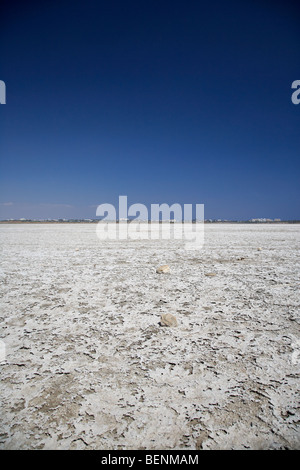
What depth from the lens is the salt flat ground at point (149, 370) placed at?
2.73 feet

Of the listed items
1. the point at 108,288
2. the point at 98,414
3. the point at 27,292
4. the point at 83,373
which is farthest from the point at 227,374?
the point at 27,292

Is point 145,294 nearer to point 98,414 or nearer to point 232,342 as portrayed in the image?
point 232,342

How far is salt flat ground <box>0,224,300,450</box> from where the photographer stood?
83cm

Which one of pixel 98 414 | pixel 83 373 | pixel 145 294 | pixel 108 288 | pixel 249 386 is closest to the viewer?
pixel 98 414

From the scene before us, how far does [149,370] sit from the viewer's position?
117 centimetres

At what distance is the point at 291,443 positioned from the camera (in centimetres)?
79

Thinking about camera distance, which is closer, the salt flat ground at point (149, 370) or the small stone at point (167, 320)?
the salt flat ground at point (149, 370)

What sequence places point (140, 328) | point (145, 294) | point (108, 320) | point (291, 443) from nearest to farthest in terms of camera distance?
point (291, 443) → point (140, 328) → point (108, 320) → point (145, 294)

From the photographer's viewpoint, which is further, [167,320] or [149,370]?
[167,320]

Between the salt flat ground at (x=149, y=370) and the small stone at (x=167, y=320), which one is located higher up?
the small stone at (x=167, y=320)

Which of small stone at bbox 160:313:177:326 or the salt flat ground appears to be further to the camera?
small stone at bbox 160:313:177:326

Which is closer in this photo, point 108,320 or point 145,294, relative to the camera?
point 108,320

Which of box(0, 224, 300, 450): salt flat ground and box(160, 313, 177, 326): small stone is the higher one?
box(160, 313, 177, 326): small stone

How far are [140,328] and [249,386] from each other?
813 millimetres
